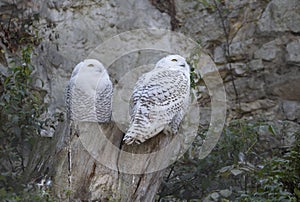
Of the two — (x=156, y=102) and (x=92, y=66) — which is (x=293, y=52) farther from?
(x=156, y=102)

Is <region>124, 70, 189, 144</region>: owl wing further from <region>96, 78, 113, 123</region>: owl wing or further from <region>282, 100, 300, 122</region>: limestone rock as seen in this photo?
<region>282, 100, 300, 122</region>: limestone rock

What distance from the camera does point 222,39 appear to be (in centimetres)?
494

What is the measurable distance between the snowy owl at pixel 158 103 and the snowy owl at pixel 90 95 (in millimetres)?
223

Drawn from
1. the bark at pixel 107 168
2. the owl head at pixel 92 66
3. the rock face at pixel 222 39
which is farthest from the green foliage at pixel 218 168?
the owl head at pixel 92 66

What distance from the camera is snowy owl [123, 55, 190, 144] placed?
2584 millimetres

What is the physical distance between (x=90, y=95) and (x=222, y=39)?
2273 millimetres

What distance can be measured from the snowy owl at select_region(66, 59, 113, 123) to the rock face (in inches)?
65.8

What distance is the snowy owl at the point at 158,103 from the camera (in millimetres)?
2584

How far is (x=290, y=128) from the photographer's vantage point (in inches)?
181

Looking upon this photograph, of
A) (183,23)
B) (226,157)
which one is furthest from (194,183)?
(183,23)

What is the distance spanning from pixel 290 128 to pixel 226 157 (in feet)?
3.32

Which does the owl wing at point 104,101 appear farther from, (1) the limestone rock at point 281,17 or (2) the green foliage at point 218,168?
(1) the limestone rock at point 281,17

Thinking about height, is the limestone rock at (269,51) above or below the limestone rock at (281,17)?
below

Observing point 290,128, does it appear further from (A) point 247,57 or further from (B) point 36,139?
(B) point 36,139
